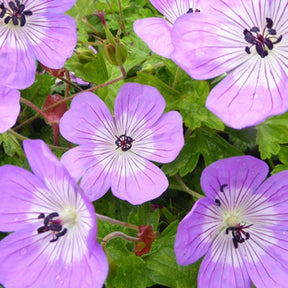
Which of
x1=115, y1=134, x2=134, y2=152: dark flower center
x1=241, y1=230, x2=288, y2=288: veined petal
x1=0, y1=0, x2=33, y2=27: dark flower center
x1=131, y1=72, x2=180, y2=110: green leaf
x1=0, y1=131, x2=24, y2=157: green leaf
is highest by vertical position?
x1=0, y1=0, x2=33, y2=27: dark flower center

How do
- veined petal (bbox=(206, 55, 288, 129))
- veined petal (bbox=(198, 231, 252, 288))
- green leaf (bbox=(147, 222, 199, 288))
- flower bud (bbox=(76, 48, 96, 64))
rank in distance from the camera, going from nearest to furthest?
veined petal (bbox=(206, 55, 288, 129)) → veined petal (bbox=(198, 231, 252, 288)) → green leaf (bbox=(147, 222, 199, 288)) → flower bud (bbox=(76, 48, 96, 64))

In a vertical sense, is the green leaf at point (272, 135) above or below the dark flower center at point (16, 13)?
below

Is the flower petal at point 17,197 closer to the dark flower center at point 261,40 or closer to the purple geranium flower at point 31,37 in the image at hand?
the purple geranium flower at point 31,37

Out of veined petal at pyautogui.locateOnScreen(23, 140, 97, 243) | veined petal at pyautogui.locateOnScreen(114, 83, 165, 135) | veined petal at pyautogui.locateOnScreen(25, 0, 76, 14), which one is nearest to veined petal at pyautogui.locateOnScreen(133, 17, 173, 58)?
veined petal at pyautogui.locateOnScreen(114, 83, 165, 135)

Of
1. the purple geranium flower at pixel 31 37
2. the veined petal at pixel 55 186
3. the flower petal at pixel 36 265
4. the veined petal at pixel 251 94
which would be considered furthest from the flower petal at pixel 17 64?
the veined petal at pixel 251 94

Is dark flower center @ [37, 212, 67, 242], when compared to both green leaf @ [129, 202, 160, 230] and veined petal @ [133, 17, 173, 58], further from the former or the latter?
veined petal @ [133, 17, 173, 58]

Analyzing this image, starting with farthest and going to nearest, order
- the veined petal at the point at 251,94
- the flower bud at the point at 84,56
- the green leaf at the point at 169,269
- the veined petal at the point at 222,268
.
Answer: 1. the flower bud at the point at 84,56
2. the green leaf at the point at 169,269
3. the veined petal at the point at 222,268
4. the veined petal at the point at 251,94

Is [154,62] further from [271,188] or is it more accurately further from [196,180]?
[271,188]
